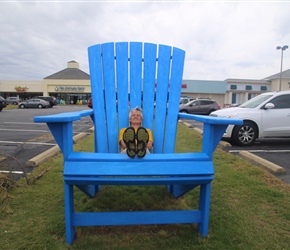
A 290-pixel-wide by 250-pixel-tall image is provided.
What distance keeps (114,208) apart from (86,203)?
12.7 inches

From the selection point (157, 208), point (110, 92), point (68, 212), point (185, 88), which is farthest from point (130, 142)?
point (185, 88)

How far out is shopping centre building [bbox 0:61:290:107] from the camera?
3991 cm

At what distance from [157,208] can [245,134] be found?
13.7 ft

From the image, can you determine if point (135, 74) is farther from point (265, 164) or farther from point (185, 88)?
point (185, 88)

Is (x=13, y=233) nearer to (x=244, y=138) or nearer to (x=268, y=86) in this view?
(x=244, y=138)

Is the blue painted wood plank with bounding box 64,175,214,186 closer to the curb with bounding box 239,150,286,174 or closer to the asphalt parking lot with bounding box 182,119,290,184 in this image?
the asphalt parking lot with bounding box 182,119,290,184

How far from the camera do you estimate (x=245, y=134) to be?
5.86 metres

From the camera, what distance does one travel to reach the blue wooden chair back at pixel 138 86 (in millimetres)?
2750

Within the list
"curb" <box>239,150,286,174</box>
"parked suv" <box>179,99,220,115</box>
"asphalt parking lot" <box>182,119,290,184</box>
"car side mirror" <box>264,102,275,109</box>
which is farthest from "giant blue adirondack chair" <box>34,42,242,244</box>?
"parked suv" <box>179,99,220,115</box>

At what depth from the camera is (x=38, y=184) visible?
3.06 metres

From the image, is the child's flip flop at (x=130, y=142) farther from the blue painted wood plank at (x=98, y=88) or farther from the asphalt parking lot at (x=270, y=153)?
the asphalt parking lot at (x=270, y=153)

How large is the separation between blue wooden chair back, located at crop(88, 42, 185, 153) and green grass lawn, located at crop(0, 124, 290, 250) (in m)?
0.60

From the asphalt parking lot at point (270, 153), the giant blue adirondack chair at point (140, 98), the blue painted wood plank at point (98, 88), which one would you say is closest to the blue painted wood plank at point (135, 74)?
the giant blue adirondack chair at point (140, 98)

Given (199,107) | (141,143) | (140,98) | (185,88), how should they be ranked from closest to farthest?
(141,143), (140,98), (199,107), (185,88)
